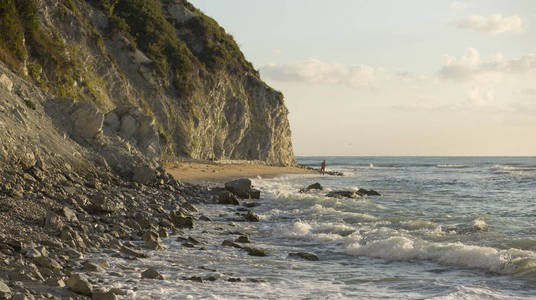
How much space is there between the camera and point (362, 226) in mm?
14547

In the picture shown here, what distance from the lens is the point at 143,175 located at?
19844 mm

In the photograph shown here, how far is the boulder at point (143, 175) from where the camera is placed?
19.8 metres

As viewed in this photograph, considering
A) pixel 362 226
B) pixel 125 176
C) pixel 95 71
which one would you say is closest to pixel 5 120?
pixel 125 176

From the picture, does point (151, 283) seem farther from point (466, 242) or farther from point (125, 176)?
point (125, 176)

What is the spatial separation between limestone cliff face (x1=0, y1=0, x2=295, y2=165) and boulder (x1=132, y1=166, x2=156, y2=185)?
4.32m

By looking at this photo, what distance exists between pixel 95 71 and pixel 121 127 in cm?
1129

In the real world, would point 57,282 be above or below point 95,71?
below

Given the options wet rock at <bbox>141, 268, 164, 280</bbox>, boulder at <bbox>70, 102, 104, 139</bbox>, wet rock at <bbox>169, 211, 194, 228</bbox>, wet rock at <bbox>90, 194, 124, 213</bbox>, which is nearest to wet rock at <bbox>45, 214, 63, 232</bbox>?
wet rock at <bbox>90, 194, 124, 213</bbox>

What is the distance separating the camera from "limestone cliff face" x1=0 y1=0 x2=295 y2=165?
28141 millimetres

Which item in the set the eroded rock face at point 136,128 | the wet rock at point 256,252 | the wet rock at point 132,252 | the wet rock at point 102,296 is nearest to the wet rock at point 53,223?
the wet rock at point 132,252

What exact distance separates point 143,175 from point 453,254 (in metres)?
13.7

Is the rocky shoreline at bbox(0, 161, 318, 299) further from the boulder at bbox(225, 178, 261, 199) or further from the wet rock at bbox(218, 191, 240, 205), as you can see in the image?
the boulder at bbox(225, 178, 261, 199)

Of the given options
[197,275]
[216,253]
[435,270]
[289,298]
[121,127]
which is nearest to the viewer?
[289,298]

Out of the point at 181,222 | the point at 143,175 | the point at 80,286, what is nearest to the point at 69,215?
the point at 181,222
